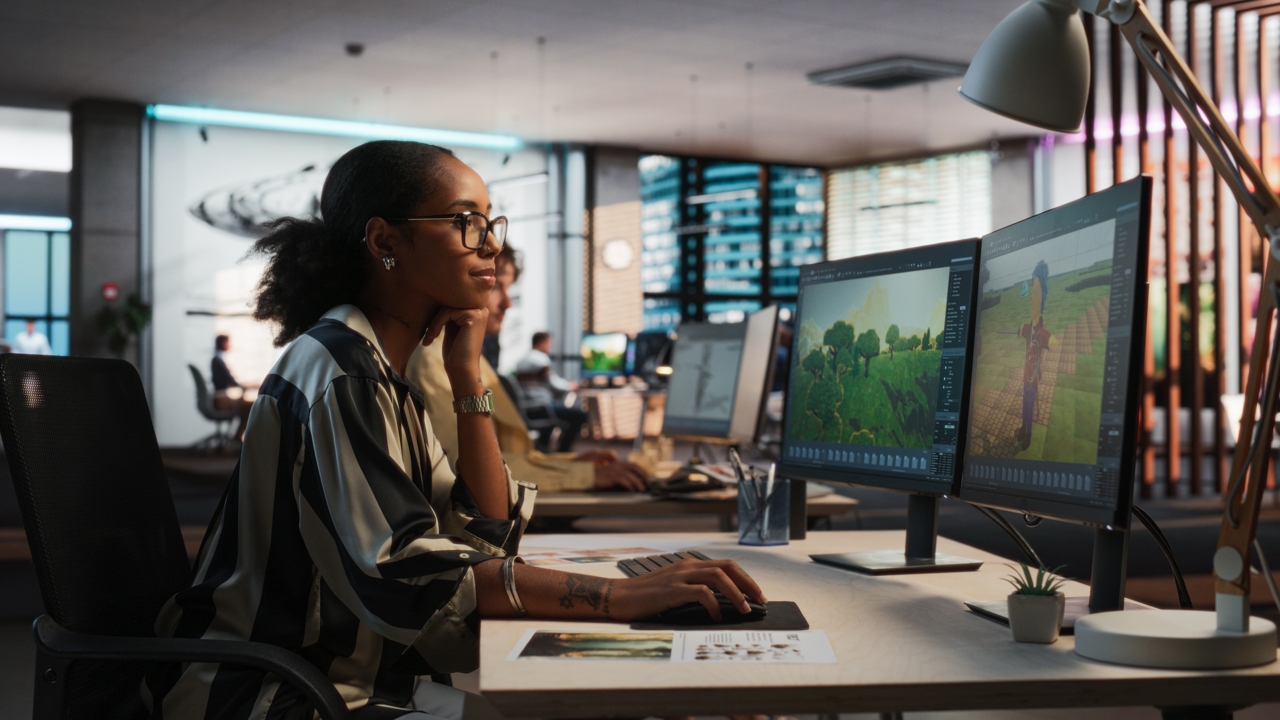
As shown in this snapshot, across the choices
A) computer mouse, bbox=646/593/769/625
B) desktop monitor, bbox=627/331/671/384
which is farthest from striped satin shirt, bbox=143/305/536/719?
desktop monitor, bbox=627/331/671/384

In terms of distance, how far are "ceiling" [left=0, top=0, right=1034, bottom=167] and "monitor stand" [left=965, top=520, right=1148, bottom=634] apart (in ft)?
23.4

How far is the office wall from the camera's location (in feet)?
36.5

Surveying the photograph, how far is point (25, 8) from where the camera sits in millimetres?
7883

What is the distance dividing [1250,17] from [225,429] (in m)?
11.0

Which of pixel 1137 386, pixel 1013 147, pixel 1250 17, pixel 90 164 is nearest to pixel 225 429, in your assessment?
pixel 90 164

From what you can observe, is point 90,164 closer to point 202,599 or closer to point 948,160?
point 948,160

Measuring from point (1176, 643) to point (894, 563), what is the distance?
65cm

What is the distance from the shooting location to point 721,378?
3.17 metres

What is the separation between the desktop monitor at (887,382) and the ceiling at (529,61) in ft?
21.1

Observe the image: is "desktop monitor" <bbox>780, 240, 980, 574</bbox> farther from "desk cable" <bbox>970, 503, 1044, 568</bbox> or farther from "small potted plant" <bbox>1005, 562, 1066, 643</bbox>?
"small potted plant" <bbox>1005, 562, 1066, 643</bbox>

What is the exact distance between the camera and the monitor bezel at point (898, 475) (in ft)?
4.92

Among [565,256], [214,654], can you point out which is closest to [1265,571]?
[214,654]

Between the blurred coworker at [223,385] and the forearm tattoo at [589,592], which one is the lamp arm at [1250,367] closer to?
the forearm tattoo at [589,592]

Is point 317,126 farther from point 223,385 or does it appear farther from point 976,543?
point 976,543
